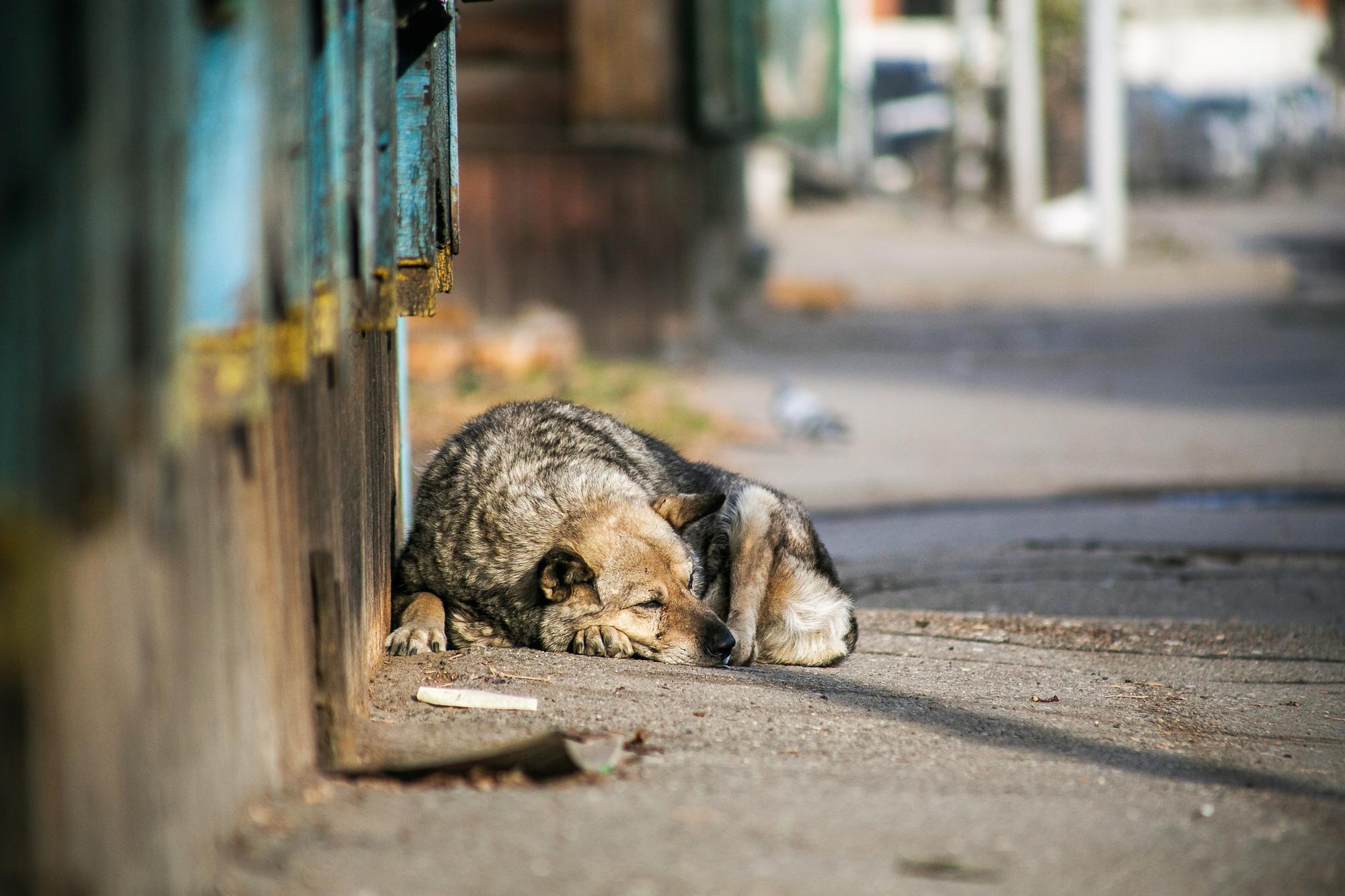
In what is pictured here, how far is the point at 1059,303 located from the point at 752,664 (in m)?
14.5

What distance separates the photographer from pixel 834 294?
1916 centimetres

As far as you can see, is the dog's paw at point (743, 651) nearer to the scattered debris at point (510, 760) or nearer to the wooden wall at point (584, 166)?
the scattered debris at point (510, 760)

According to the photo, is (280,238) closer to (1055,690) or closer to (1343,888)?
(1343,888)

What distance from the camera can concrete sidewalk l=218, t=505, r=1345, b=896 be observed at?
2986mm

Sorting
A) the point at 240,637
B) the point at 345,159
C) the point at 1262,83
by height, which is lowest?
the point at 240,637

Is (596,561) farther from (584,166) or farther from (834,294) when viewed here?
(834,294)

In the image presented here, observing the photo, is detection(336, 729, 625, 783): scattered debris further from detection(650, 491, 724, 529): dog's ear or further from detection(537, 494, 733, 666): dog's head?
detection(650, 491, 724, 529): dog's ear

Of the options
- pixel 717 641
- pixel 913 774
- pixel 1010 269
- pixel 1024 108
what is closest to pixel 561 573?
pixel 717 641

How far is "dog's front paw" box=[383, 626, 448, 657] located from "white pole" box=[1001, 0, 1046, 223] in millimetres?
21689

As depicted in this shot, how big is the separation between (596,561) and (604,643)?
0.92 ft

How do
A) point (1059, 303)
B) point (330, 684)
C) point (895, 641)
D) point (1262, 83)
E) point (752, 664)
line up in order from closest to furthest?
1. point (330, 684)
2. point (752, 664)
3. point (895, 641)
4. point (1059, 303)
5. point (1262, 83)

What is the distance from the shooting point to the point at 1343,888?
10.1ft

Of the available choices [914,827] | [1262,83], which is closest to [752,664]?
[914,827]

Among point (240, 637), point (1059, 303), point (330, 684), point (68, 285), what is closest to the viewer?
point (68, 285)
